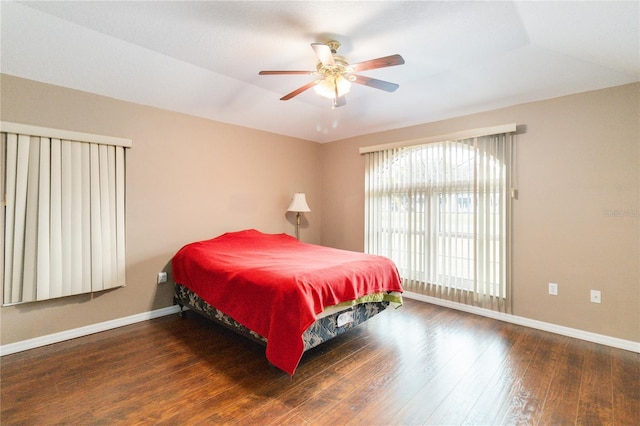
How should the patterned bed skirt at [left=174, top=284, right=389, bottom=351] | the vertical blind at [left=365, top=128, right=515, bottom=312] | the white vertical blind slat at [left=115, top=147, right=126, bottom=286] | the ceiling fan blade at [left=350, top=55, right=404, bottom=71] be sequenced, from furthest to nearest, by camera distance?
the vertical blind at [left=365, top=128, right=515, bottom=312] → the white vertical blind slat at [left=115, top=147, right=126, bottom=286] → the patterned bed skirt at [left=174, top=284, right=389, bottom=351] → the ceiling fan blade at [left=350, top=55, right=404, bottom=71]

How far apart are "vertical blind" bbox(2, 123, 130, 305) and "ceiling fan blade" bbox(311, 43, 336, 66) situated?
2.33 meters

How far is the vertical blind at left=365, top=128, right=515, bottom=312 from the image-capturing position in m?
3.23

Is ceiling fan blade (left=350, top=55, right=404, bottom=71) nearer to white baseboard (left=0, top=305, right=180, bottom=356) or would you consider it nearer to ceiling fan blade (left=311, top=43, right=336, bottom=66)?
ceiling fan blade (left=311, top=43, right=336, bottom=66)

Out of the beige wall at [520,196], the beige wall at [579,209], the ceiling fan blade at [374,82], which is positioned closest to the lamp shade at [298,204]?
the beige wall at [520,196]

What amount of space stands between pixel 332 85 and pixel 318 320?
6.08ft

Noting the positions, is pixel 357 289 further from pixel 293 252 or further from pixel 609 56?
pixel 609 56

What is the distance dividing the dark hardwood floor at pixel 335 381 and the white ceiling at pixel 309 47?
7.73 ft

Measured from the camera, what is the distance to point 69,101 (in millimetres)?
2740

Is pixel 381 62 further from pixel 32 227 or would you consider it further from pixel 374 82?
pixel 32 227

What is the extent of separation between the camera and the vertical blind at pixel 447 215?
3.23 meters

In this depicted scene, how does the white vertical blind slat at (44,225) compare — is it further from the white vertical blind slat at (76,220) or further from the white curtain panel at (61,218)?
the white vertical blind slat at (76,220)

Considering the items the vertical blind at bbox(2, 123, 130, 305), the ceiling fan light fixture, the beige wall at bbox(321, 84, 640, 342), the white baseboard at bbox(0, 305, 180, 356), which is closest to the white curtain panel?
the vertical blind at bbox(2, 123, 130, 305)

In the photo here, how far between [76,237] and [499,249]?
4.34m

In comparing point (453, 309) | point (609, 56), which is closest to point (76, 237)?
point (453, 309)
